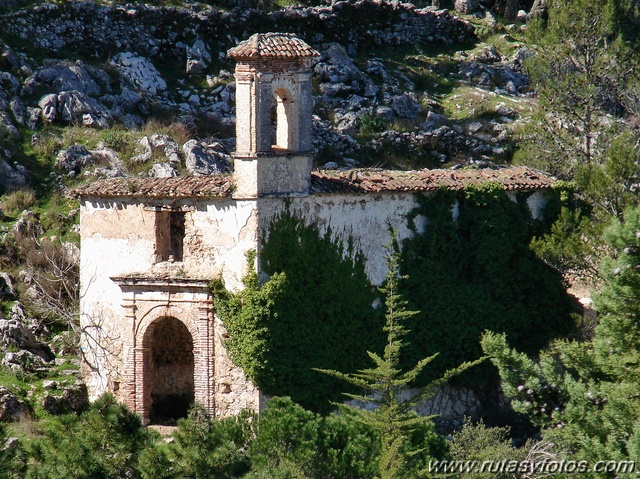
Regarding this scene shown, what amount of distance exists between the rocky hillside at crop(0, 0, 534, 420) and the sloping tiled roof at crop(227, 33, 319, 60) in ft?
24.9

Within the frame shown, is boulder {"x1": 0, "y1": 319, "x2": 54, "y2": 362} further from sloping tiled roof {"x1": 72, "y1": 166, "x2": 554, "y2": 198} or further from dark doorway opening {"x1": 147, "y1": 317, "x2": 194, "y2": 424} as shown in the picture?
sloping tiled roof {"x1": 72, "y1": 166, "x2": 554, "y2": 198}

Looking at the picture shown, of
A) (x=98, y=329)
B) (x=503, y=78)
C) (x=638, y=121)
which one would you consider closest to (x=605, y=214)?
(x=638, y=121)

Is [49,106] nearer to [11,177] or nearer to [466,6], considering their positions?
[11,177]

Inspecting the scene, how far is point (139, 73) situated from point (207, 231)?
16.4 m

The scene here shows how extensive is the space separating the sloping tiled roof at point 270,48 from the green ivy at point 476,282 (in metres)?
4.63

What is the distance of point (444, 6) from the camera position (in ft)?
163

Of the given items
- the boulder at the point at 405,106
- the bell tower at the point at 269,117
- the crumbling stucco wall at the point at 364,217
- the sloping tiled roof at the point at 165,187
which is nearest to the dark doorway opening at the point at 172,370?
the sloping tiled roof at the point at 165,187

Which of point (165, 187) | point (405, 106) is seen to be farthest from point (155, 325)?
point (405, 106)

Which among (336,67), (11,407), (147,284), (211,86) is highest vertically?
(336,67)

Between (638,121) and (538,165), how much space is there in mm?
4082

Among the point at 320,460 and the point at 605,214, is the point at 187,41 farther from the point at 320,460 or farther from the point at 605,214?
the point at 320,460

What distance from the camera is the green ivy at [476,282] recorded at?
2653cm

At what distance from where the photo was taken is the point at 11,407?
25344mm

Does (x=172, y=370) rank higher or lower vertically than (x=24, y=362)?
lower
